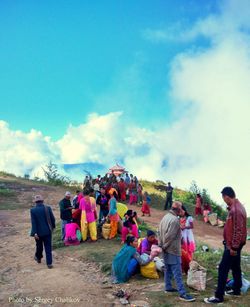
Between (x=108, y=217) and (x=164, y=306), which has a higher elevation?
(x=108, y=217)

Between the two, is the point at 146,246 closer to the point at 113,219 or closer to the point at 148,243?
the point at 148,243

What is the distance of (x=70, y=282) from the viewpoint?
856 centimetres

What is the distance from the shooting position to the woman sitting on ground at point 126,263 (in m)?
8.63

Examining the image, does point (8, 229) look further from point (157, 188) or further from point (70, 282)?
point (157, 188)

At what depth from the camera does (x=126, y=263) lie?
8.72 m

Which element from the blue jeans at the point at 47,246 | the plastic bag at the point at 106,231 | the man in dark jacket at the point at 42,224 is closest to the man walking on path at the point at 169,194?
the plastic bag at the point at 106,231

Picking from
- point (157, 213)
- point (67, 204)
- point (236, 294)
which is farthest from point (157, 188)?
point (236, 294)

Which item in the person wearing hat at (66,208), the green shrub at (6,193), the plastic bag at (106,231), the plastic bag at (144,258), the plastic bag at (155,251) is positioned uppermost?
the green shrub at (6,193)

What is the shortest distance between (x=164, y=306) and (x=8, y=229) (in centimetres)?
991

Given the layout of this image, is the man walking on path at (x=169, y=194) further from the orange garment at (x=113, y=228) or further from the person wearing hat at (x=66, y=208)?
the person wearing hat at (x=66, y=208)

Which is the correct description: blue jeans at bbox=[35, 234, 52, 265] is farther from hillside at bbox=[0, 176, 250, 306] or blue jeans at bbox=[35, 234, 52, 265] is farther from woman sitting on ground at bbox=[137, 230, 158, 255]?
woman sitting on ground at bbox=[137, 230, 158, 255]

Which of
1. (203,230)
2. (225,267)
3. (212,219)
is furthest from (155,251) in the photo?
(212,219)

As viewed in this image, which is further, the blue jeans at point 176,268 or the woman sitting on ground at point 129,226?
the woman sitting on ground at point 129,226

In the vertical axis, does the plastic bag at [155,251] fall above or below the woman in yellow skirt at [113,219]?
below
